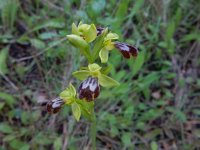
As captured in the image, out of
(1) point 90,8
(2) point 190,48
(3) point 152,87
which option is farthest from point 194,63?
(1) point 90,8

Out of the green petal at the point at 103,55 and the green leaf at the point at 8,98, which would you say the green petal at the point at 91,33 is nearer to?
the green petal at the point at 103,55

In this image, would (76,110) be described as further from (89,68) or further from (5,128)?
(5,128)

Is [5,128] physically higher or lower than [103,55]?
lower

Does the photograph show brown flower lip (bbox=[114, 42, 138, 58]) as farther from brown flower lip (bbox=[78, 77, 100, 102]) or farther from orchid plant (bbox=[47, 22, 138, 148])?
brown flower lip (bbox=[78, 77, 100, 102])

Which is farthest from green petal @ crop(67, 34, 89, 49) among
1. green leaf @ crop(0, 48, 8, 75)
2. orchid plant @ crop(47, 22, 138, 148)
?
green leaf @ crop(0, 48, 8, 75)

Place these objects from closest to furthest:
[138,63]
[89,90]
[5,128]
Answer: [89,90], [5,128], [138,63]

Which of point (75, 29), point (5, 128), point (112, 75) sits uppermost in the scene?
point (75, 29)

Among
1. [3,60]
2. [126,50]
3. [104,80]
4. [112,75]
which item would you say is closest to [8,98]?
[3,60]
